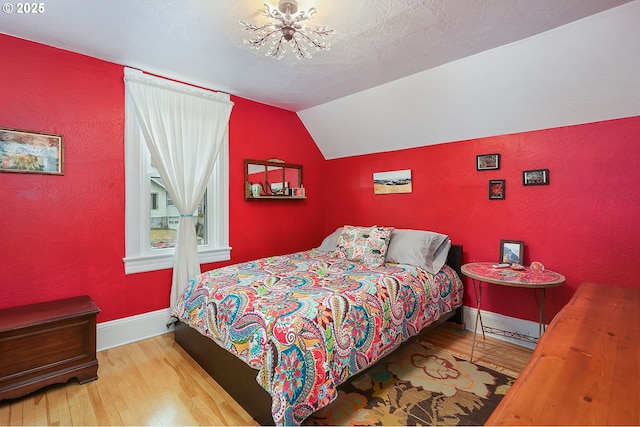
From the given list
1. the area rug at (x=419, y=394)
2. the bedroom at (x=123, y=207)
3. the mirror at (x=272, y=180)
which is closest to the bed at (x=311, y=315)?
the area rug at (x=419, y=394)

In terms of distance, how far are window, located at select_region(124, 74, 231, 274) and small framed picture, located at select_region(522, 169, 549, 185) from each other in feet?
9.76

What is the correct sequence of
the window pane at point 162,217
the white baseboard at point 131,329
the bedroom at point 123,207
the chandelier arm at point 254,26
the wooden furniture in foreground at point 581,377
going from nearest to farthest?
the wooden furniture in foreground at point 581,377
the chandelier arm at point 254,26
the bedroom at point 123,207
the white baseboard at point 131,329
the window pane at point 162,217

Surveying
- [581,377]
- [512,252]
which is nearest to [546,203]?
[512,252]

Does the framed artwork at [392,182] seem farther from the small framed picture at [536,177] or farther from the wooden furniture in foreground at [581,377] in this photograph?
the wooden furniture in foreground at [581,377]

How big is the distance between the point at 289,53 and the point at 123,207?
6.50 feet

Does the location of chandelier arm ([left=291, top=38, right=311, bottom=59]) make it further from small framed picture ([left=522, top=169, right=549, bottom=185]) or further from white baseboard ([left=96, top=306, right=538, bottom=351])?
white baseboard ([left=96, top=306, right=538, bottom=351])

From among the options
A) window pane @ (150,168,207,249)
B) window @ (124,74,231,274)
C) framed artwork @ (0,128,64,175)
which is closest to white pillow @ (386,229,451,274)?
window @ (124,74,231,274)

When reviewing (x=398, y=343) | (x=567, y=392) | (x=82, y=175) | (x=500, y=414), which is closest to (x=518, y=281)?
(x=398, y=343)

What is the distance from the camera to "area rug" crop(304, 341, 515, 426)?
1742 millimetres

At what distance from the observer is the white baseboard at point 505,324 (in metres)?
2.67

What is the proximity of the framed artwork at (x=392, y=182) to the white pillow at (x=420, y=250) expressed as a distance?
27.9 inches

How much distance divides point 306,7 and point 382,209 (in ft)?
8.12

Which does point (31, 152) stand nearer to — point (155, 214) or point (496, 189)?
point (155, 214)

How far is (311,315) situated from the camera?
168cm
